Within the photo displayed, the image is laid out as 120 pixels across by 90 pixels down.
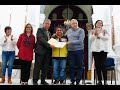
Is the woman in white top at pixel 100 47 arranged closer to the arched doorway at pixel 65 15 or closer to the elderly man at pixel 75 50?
the elderly man at pixel 75 50

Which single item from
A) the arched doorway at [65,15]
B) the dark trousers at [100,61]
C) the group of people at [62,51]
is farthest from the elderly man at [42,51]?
the arched doorway at [65,15]

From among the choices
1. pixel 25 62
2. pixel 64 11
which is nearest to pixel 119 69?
pixel 64 11

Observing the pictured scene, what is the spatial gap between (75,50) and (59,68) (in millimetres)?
679

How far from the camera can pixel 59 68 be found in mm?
8203

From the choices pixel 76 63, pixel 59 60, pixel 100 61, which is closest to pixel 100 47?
pixel 100 61

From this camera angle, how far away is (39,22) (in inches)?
509

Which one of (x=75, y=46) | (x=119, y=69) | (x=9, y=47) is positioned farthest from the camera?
(x=119, y=69)

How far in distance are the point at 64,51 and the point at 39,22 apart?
4.95 m

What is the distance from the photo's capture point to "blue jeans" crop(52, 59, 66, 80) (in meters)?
8.12

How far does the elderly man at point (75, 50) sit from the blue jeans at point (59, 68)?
0.76ft

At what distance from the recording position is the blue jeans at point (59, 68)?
26.7 feet
